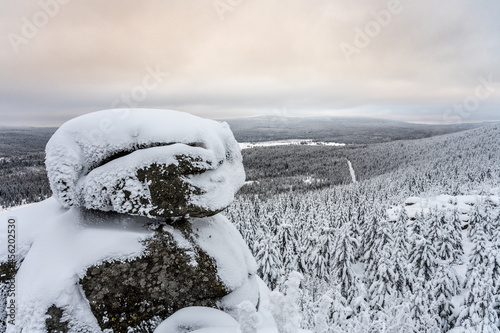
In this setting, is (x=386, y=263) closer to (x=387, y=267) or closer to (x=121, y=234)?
(x=387, y=267)

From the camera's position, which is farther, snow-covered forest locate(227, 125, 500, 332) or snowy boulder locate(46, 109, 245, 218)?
snow-covered forest locate(227, 125, 500, 332)

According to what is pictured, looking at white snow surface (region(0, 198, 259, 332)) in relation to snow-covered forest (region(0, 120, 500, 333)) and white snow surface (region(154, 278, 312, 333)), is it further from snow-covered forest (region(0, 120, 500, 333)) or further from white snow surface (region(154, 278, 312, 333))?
snow-covered forest (region(0, 120, 500, 333))

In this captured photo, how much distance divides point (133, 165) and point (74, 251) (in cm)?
266

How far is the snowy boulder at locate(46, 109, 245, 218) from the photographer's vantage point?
6.68 meters

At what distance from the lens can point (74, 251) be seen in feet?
21.3

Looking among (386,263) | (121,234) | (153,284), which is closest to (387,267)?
(386,263)

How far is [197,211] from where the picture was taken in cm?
715

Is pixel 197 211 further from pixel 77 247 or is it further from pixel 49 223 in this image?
pixel 49 223

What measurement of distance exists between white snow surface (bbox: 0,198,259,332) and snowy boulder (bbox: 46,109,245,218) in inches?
25.8

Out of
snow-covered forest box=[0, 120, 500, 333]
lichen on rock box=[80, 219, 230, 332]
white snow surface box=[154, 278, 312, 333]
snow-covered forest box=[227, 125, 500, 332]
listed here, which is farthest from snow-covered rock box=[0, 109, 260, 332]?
snow-covered forest box=[227, 125, 500, 332]

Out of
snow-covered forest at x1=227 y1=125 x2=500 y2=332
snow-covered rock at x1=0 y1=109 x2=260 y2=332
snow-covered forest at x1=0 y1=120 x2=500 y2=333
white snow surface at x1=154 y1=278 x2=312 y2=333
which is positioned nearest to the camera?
snow-covered rock at x1=0 y1=109 x2=260 y2=332

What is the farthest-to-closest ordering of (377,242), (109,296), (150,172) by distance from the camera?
(377,242) → (150,172) → (109,296)

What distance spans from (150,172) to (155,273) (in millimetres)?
2730

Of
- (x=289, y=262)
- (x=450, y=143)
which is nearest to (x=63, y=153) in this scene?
(x=289, y=262)
